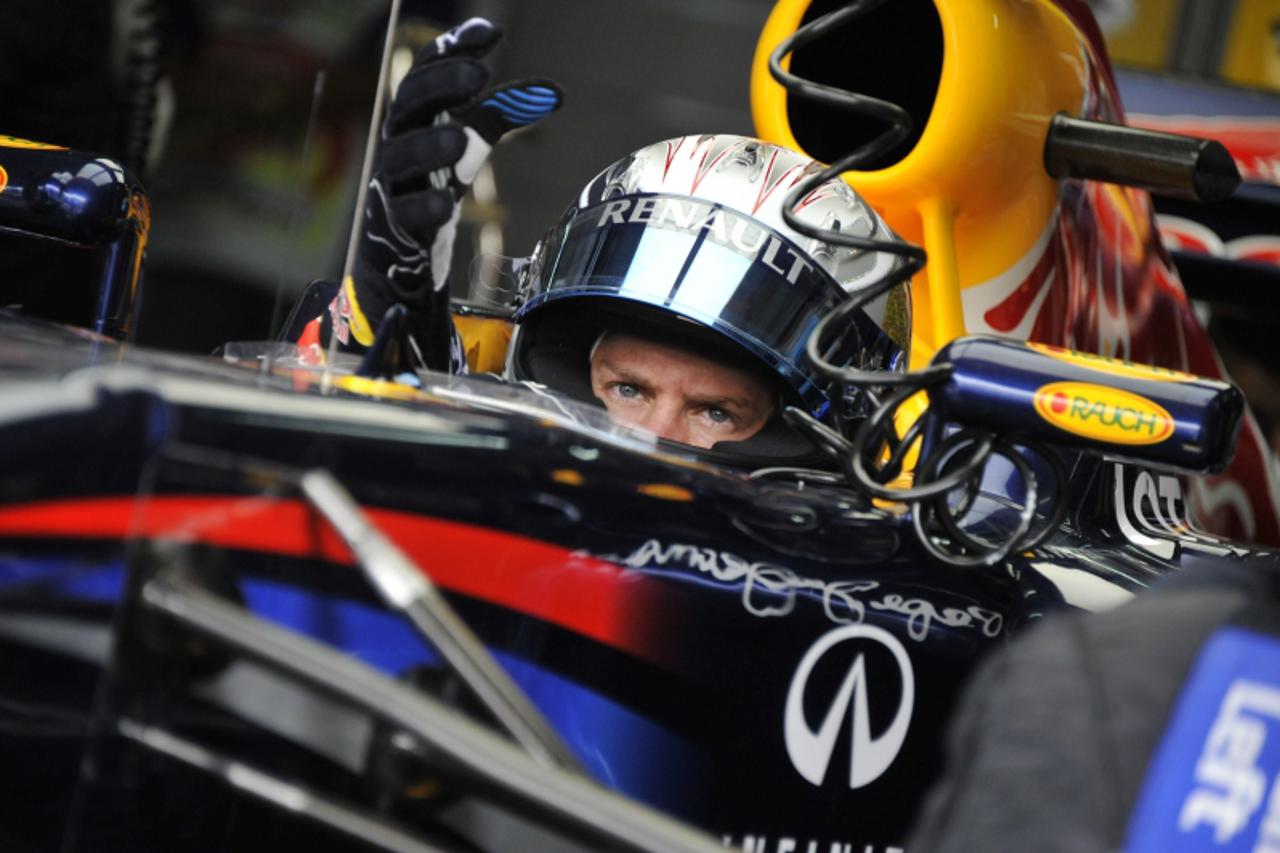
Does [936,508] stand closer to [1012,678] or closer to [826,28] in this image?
[1012,678]

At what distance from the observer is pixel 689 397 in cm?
204

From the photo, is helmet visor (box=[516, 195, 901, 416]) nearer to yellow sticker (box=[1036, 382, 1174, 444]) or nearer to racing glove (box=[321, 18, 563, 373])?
racing glove (box=[321, 18, 563, 373])

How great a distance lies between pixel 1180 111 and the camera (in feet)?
11.6

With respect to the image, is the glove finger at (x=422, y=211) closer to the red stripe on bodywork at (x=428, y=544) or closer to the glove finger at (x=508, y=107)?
the glove finger at (x=508, y=107)

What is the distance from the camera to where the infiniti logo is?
3.92 ft

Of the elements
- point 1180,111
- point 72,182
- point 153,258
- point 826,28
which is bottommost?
point 153,258

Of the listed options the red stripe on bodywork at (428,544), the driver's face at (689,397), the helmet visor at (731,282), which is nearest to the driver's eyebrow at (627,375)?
the driver's face at (689,397)

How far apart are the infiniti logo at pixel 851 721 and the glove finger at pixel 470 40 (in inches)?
27.4

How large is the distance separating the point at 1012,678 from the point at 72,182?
144 centimetres

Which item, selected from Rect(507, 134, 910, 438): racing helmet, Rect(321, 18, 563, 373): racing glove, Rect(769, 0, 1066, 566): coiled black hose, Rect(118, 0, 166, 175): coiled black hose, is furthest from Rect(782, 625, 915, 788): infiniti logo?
Rect(118, 0, 166, 175): coiled black hose

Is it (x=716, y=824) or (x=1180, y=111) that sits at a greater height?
(x=1180, y=111)

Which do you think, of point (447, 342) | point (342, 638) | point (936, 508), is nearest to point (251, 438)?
point (342, 638)

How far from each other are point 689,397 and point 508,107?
564 mm

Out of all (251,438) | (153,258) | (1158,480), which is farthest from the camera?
(153,258)
